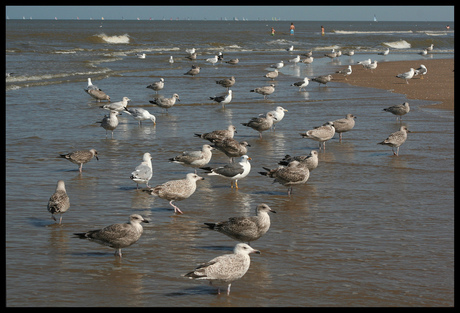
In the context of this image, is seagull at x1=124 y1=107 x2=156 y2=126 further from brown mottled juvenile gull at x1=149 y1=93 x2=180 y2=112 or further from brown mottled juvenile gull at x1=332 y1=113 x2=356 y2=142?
brown mottled juvenile gull at x1=332 y1=113 x2=356 y2=142

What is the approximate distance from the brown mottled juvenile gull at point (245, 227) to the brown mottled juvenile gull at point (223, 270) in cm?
128

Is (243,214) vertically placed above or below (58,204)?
below

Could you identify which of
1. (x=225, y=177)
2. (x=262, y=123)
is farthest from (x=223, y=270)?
(x=262, y=123)

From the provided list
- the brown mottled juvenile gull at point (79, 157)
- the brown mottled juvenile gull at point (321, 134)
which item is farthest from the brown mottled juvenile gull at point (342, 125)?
the brown mottled juvenile gull at point (79, 157)

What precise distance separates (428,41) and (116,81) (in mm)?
67606

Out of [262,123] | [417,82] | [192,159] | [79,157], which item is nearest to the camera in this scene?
[192,159]

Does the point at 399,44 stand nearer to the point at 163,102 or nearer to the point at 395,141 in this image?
the point at 163,102

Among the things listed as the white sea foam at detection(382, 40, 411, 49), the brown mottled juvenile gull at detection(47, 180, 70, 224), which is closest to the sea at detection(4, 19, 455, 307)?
the brown mottled juvenile gull at detection(47, 180, 70, 224)

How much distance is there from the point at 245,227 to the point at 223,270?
163cm

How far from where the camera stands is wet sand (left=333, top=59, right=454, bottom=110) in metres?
27.5

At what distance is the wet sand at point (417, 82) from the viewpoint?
90.2 ft

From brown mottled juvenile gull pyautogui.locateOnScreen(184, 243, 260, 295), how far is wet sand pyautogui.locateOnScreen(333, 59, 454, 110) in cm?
1785

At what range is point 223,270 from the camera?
7.77 m

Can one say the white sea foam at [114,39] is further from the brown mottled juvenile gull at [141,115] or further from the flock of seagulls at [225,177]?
the brown mottled juvenile gull at [141,115]
